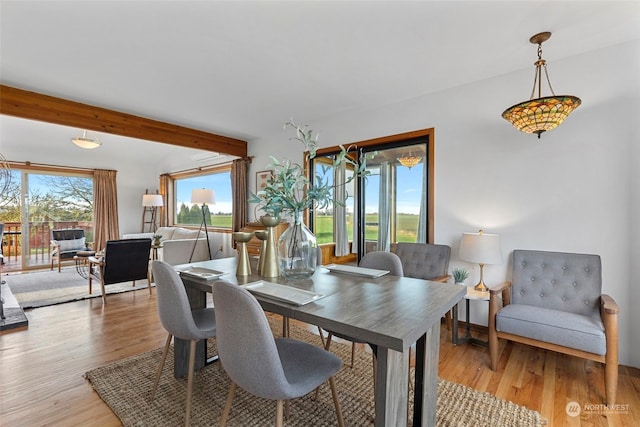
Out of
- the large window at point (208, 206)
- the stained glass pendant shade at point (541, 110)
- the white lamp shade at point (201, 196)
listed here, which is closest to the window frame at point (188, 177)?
the large window at point (208, 206)

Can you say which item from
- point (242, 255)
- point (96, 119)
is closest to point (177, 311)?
point (242, 255)

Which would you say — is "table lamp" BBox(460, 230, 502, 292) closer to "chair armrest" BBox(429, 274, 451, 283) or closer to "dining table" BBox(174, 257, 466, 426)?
"chair armrest" BBox(429, 274, 451, 283)

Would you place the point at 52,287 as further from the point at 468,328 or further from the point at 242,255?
the point at 468,328

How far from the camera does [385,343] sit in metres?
0.95

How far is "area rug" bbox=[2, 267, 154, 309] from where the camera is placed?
3852 millimetres

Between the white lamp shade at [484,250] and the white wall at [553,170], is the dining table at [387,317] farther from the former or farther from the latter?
the white wall at [553,170]

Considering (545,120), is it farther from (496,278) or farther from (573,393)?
(573,393)

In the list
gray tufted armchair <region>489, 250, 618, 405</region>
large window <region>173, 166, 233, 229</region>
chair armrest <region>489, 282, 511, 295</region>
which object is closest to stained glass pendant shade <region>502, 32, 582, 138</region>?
gray tufted armchair <region>489, 250, 618, 405</region>

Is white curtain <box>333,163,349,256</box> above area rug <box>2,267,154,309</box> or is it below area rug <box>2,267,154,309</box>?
above

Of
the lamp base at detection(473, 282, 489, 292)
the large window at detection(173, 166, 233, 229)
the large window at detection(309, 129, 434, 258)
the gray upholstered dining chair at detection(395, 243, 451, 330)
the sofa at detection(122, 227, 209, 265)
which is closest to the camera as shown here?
the lamp base at detection(473, 282, 489, 292)

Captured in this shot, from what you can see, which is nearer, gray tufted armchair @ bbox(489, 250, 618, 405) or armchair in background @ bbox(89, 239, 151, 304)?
gray tufted armchair @ bbox(489, 250, 618, 405)

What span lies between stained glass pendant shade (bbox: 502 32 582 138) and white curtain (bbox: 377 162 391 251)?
Answer: 1.63 metres

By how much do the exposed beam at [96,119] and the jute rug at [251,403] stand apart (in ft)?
9.72

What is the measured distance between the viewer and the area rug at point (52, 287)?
12.6 ft
